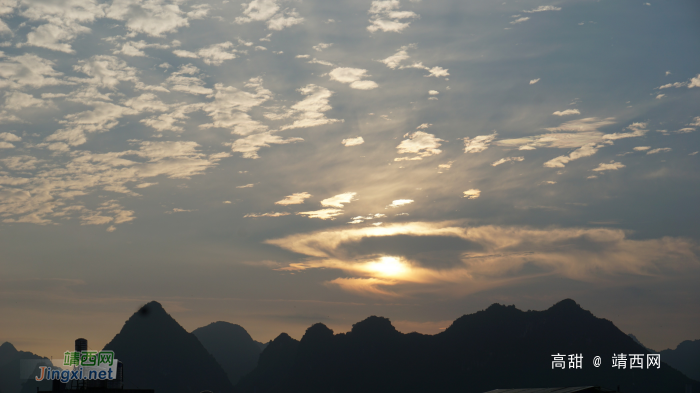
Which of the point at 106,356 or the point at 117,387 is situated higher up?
the point at 106,356

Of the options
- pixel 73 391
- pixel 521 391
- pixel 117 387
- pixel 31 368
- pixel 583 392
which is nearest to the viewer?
pixel 583 392

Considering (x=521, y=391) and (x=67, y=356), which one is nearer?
(x=521, y=391)

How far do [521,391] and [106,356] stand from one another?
4634cm

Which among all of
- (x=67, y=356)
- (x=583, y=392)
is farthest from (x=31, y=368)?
(x=583, y=392)

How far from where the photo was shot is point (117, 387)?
65688mm

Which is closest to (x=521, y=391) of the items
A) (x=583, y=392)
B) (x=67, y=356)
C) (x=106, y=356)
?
(x=583, y=392)

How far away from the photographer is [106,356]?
207 feet

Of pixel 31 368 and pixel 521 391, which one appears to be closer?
pixel 521 391

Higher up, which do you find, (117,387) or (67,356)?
(67,356)

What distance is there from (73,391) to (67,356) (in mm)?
4191

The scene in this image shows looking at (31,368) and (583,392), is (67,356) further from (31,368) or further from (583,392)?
(583,392)

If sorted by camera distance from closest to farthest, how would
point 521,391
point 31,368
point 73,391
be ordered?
point 521,391 < point 73,391 < point 31,368

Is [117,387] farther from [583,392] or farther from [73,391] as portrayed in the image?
[583,392]

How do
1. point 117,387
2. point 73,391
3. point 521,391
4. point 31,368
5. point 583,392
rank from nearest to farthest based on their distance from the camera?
point 583,392 < point 521,391 < point 73,391 < point 117,387 < point 31,368
